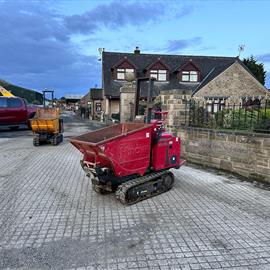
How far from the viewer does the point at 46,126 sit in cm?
1174

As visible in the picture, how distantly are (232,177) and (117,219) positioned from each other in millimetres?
4038

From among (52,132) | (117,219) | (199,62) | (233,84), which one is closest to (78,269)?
(117,219)

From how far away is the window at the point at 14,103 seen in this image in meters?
17.6

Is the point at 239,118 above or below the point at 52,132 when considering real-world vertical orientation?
above

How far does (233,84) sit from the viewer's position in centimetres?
2783

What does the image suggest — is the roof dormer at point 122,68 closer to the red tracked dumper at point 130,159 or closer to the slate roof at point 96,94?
the slate roof at point 96,94

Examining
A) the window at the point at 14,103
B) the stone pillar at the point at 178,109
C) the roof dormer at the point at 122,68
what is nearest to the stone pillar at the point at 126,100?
the stone pillar at the point at 178,109

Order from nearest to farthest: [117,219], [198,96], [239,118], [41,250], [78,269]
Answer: [78,269] < [41,250] < [117,219] < [239,118] < [198,96]

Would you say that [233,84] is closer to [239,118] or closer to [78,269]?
[239,118]

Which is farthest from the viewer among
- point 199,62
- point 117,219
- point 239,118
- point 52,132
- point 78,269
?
point 199,62

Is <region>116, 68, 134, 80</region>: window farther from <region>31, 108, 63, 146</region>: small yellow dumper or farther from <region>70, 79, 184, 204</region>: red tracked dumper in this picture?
<region>70, 79, 184, 204</region>: red tracked dumper

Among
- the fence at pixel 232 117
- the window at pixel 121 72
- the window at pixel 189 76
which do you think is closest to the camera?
the fence at pixel 232 117

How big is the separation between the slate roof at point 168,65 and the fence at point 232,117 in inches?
747

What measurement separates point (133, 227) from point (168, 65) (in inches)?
1189
